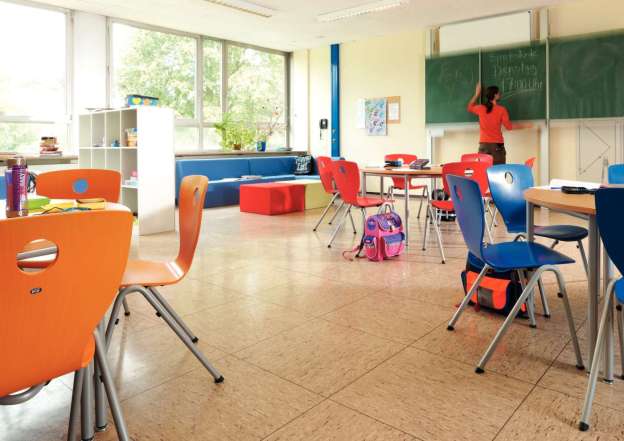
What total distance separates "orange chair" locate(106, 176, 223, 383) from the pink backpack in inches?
97.5

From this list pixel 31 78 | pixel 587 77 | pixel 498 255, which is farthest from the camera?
pixel 31 78

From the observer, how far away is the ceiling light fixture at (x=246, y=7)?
753 cm

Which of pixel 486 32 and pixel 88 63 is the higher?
pixel 486 32

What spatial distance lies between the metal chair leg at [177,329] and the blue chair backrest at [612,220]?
1.59 metres

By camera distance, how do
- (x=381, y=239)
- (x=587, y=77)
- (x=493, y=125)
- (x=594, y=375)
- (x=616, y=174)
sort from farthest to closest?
1. (x=493, y=125)
2. (x=587, y=77)
3. (x=381, y=239)
4. (x=616, y=174)
5. (x=594, y=375)

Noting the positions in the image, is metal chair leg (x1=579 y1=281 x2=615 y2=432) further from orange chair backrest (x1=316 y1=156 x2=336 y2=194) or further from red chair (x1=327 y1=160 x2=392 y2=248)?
orange chair backrest (x1=316 y1=156 x2=336 y2=194)

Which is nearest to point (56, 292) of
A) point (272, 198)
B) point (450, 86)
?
point (272, 198)

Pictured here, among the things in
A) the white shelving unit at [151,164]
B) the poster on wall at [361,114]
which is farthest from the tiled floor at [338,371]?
the poster on wall at [361,114]

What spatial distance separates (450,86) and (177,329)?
803 centimetres

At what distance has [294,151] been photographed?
11.2 meters

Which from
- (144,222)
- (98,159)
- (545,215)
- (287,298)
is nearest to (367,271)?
(287,298)

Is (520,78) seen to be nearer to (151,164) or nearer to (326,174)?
(326,174)

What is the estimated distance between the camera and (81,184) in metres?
2.93

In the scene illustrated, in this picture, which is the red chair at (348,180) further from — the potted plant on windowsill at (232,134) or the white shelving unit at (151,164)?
the potted plant on windowsill at (232,134)
